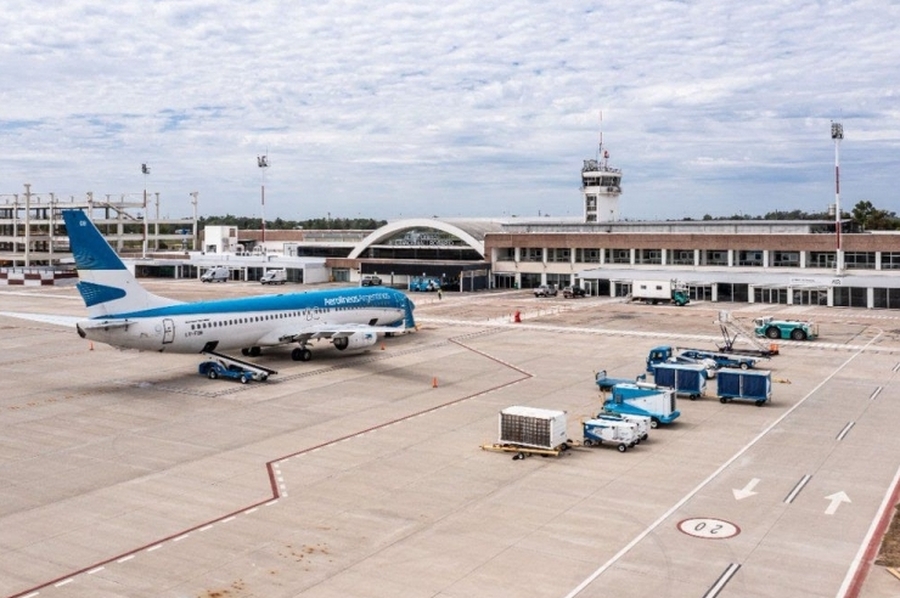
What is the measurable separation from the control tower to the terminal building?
17 centimetres

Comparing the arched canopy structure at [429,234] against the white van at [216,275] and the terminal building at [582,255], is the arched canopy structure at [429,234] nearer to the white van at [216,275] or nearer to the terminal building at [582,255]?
the terminal building at [582,255]

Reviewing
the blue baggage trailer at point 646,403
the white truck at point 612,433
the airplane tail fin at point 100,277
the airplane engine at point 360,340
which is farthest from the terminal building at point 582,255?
the airplane tail fin at point 100,277

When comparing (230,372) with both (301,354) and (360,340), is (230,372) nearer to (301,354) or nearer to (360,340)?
(301,354)

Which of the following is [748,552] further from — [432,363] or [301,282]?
[301,282]

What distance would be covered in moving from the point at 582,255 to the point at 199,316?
76.4 m

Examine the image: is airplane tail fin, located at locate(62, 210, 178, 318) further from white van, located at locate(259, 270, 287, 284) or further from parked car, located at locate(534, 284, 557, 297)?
white van, located at locate(259, 270, 287, 284)

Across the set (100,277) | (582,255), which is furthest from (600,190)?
(100,277)

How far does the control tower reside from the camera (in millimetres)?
144250

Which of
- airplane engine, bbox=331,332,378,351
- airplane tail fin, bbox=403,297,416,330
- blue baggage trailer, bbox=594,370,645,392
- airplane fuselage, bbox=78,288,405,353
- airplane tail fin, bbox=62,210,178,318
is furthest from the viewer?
airplane tail fin, bbox=403,297,416,330

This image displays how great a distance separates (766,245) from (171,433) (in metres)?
85.1

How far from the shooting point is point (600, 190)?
472 ft

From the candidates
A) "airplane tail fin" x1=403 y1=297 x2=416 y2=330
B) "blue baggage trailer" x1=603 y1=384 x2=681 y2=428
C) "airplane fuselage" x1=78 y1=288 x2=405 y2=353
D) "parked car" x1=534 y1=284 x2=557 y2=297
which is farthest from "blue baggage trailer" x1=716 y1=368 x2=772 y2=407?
"parked car" x1=534 y1=284 x2=557 y2=297

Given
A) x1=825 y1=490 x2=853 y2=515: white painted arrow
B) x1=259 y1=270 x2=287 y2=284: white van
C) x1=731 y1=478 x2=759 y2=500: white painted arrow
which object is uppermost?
x1=259 y1=270 x2=287 y2=284: white van

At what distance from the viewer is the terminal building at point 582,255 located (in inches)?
3984
